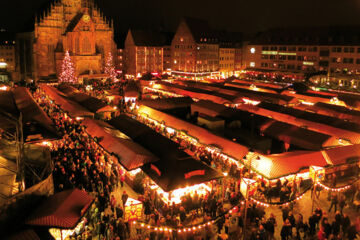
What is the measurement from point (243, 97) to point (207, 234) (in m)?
21.7

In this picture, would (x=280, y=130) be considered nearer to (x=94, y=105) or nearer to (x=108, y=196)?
(x=108, y=196)

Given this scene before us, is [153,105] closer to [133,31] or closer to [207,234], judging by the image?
[207,234]

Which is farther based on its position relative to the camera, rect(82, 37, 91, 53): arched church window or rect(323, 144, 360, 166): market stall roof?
rect(82, 37, 91, 53): arched church window

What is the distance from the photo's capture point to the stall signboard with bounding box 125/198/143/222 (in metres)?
11.2

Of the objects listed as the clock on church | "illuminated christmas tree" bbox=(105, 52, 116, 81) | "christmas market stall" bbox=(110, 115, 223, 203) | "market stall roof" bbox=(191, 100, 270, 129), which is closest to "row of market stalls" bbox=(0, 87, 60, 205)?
"christmas market stall" bbox=(110, 115, 223, 203)

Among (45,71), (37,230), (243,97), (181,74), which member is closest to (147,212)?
(37,230)

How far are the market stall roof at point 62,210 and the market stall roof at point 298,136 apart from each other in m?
12.2

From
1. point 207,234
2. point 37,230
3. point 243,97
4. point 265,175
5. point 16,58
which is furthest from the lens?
point 16,58

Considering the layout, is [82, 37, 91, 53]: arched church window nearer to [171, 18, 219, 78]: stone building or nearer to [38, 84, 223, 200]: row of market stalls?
[171, 18, 219, 78]: stone building

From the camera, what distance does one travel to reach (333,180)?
13.9 meters

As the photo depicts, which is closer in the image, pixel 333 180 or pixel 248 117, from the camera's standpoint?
pixel 333 180

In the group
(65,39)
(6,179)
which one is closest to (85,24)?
(65,39)

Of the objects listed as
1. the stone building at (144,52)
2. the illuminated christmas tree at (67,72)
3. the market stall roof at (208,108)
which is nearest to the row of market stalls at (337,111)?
the market stall roof at (208,108)

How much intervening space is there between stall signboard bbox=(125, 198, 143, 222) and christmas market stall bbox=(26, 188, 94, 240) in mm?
1363
